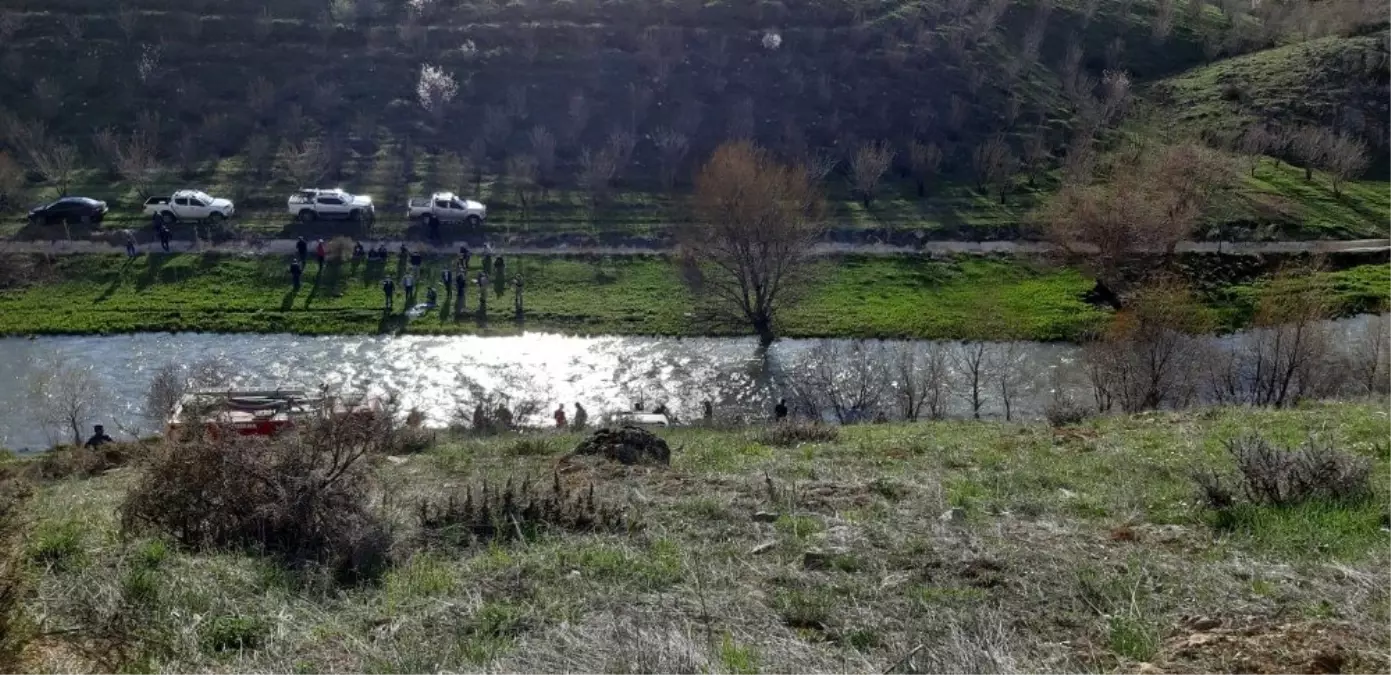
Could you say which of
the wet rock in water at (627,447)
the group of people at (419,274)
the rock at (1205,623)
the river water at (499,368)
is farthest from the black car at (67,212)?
the rock at (1205,623)

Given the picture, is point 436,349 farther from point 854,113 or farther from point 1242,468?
point 854,113

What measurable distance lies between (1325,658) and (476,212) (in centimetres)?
4204

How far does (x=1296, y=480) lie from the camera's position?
8.89 metres

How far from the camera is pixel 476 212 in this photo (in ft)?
146

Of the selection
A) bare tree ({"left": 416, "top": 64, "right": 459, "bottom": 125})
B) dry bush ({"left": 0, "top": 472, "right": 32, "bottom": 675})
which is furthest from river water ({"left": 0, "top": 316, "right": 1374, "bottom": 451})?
bare tree ({"left": 416, "top": 64, "right": 459, "bottom": 125})

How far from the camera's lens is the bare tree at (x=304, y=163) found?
4950cm

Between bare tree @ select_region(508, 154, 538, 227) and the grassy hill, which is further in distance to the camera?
the grassy hill

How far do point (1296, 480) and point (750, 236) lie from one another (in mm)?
24481

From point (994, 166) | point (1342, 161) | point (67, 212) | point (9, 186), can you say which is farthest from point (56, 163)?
point (1342, 161)

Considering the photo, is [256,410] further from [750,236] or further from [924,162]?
[924,162]

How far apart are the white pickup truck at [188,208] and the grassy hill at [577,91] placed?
158 cm

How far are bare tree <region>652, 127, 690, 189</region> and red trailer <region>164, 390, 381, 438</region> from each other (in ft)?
99.7

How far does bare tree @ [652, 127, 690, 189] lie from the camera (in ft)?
169

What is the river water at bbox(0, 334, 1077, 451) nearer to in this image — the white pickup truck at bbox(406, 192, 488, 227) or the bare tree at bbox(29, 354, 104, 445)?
the bare tree at bbox(29, 354, 104, 445)
